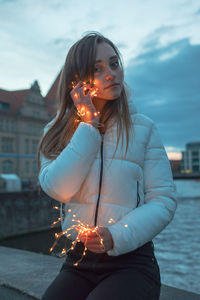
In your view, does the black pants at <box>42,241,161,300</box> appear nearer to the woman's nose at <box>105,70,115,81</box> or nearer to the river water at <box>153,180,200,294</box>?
the woman's nose at <box>105,70,115,81</box>

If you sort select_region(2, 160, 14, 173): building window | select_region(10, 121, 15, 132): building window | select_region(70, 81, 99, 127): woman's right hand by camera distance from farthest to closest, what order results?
select_region(10, 121, 15, 132): building window
select_region(2, 160, 14, 173): building window
select_region(70, 81, 99, 127): woman's right hand

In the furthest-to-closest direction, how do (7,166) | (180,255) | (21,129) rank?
A: 1. (21,129)
2. (7,166)
3. (180,255)

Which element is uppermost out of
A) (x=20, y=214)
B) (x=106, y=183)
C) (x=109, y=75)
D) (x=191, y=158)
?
(x=109, y=75)

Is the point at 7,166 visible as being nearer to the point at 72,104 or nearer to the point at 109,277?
the point at 72,104

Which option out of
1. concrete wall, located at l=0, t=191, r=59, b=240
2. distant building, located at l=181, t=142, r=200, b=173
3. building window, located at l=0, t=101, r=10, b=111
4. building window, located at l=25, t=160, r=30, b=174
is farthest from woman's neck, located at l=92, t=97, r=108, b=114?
distant building, located at l=181, t=142, r=200, b=173

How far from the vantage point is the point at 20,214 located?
89.4ft

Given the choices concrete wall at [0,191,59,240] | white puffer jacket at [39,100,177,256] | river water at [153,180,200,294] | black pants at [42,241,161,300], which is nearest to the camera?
black pants at [42,241,161,300]

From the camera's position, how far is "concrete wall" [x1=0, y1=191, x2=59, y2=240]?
84.3 ft

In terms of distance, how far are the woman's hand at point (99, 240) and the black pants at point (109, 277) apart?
0.35 ft

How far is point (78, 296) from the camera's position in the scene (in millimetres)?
1753

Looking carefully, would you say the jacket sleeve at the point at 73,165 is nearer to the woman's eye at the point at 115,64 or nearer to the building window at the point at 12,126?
the woman's eye at the point at 115,64

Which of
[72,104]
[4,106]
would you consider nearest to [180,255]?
[72,104]

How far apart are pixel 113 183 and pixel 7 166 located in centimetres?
4528

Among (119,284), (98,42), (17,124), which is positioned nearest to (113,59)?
(98,42)
